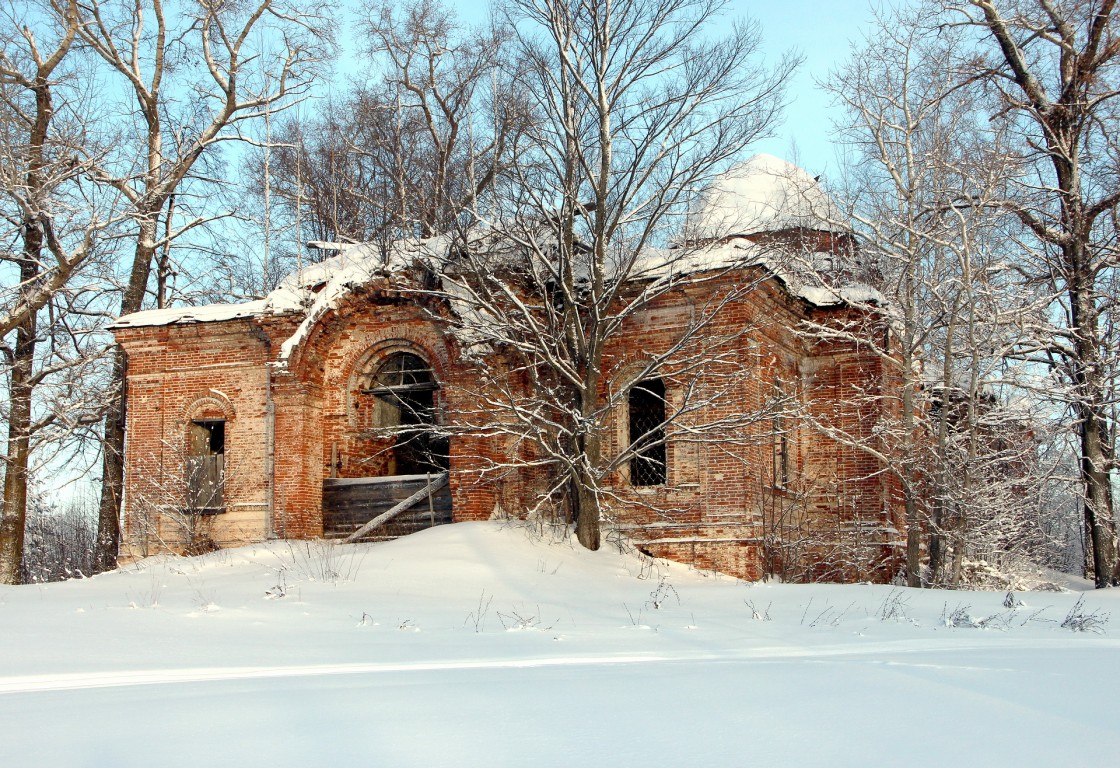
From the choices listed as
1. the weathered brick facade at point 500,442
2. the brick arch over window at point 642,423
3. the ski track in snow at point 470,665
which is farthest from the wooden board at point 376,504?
the ski track in snow at point 470,665

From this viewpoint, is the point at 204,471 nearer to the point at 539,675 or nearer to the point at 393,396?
the point at 393,396

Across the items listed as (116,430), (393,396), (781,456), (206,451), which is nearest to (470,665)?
(393,396)

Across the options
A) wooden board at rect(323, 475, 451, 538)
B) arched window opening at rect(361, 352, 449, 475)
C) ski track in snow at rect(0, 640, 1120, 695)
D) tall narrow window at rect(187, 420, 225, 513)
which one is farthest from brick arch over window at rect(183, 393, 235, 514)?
ski track in snow at rect(0, 640, 1120, 695)

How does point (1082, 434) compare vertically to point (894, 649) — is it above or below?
above

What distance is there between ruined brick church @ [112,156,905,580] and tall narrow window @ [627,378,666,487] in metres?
0.03

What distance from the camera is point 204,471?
18.4m

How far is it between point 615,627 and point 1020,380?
423 inches

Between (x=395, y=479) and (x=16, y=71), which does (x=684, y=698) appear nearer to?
(x=395, y=479)

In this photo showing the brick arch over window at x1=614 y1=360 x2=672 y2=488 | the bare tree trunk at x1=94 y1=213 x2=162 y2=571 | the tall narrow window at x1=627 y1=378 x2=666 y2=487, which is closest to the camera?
the brick arch over window at x1=614 y1=360 x2=672 y2=488

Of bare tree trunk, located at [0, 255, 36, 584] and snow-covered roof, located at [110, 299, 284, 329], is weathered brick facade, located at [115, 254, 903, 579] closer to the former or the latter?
snow-covered roof, located at [110, 299, 284, 329]

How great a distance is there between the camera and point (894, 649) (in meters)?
7.50

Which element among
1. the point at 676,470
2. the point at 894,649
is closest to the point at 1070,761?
the point at 894,649

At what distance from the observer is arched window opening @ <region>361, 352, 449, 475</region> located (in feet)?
60.0

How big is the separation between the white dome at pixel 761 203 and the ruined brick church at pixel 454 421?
0.15m
